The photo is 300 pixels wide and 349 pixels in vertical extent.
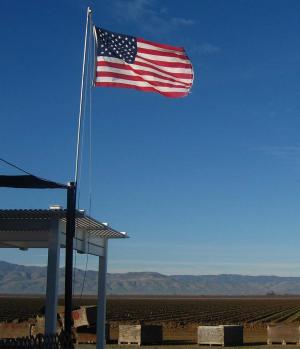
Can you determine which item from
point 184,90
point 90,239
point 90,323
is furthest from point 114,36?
point 90,323

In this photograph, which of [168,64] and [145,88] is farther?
[168,64]

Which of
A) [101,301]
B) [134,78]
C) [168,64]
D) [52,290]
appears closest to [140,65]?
[134,78]

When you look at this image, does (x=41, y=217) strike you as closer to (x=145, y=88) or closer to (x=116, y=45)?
(x=145, y=88)

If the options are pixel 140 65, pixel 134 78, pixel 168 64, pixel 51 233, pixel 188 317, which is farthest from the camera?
pixel 188 317

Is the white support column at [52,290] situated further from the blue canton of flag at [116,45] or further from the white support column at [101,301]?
the blue canton of flag at [116,45]

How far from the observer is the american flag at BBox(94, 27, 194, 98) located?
539 inches

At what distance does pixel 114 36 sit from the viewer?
14.2m

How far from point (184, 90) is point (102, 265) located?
616 centimetres

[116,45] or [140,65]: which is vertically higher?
[116,45]

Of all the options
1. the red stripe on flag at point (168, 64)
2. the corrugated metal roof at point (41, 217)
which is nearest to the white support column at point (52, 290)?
the corrugated metal roof at point (41, 217)

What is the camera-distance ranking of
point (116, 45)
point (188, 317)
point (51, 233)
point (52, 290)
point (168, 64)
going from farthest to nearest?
point (188, 317) → point (168, 64) → point (116, 45) → point (51, 233) → point (52, 290)

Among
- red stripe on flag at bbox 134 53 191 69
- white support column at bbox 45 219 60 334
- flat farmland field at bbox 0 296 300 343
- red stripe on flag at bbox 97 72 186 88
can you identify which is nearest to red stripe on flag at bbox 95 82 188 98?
red stripe on flag at bbox 97 72 186 88

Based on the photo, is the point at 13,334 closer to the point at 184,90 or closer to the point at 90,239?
the point at 90,239

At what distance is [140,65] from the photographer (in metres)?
13.9
